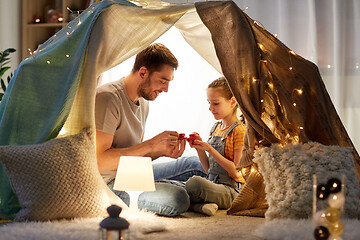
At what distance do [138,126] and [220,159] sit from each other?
0.47 metres

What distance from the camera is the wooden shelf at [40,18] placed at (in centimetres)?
399

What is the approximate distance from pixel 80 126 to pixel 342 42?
6.85 ft

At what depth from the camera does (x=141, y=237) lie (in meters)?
1.86

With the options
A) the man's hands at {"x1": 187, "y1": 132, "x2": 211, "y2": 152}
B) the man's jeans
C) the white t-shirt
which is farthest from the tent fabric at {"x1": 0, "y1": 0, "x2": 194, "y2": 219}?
the man's hands at {"x1": 187, "y1": 132, "x2": 211, "y2": 152}

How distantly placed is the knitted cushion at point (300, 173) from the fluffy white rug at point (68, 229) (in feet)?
1.70

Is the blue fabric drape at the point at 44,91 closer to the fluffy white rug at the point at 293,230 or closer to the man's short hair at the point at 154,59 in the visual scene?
the man's short hair at the point at 154,59

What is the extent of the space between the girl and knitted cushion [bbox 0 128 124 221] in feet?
1.91

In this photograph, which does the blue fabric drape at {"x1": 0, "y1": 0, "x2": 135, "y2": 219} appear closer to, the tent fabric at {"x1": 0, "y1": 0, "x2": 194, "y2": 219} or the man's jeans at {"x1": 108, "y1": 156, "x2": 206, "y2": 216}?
the tent fabric at {"x1": 0, "y1": 0, "x2": 194, "y2": 219}

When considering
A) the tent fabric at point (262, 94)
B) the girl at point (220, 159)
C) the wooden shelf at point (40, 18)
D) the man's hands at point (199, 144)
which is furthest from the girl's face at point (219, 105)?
the wooden shelf at point (40, 18)

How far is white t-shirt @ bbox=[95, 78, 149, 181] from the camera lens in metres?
2.50

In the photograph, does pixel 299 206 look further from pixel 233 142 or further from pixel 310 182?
pixel 233 142

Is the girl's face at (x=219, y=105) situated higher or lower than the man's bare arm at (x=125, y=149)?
higher

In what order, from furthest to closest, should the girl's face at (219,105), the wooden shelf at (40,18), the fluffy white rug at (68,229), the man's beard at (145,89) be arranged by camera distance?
1. the wooden shelf at (40,18)
2. the girl's face at (219,105)
3. the man's beard at (145,89)
4. the fluffy white rug at (68,229)

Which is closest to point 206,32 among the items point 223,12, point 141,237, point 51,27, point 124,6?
point 223,12
